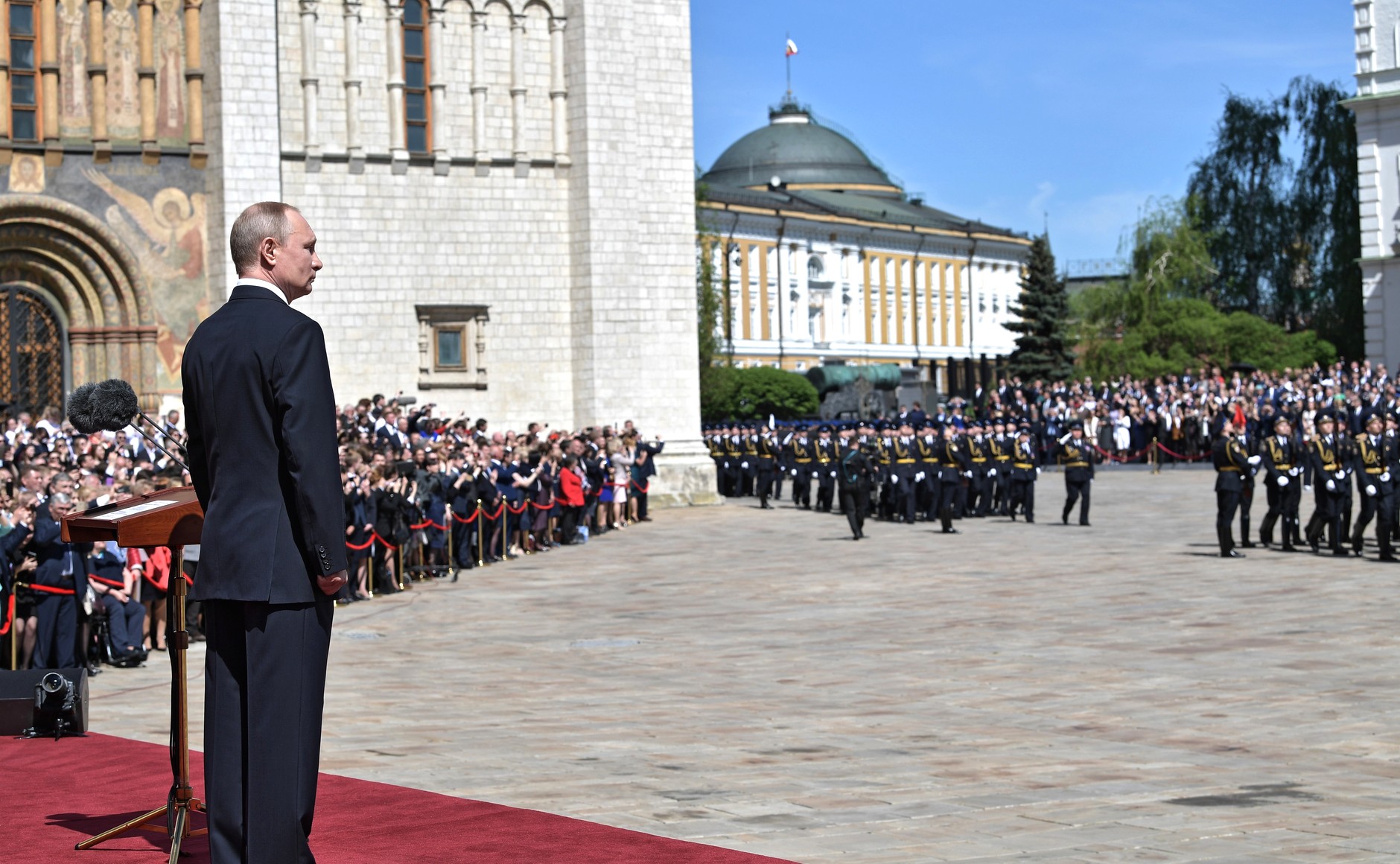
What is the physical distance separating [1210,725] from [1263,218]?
171 ft

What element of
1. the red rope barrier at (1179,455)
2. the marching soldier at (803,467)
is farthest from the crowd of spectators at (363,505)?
the red rope barrier at (1179,455)

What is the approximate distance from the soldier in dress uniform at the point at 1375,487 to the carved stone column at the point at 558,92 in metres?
16.3

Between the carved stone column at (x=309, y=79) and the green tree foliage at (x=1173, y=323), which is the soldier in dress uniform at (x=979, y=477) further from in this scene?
the green tree foliage at (x=1173, y=323)

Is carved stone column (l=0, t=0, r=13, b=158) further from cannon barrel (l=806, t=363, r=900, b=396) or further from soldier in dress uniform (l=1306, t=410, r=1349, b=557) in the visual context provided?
cannon barrel (l=806, t=363, r=900, b=396)

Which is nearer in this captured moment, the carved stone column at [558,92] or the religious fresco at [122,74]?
the religious fresco at [122,74]

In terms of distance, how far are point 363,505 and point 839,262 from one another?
71875 millimetres

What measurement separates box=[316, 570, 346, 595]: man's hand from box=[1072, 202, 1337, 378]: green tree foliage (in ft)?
163

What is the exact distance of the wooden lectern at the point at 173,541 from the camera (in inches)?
225

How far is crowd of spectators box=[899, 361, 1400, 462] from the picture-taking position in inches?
1442

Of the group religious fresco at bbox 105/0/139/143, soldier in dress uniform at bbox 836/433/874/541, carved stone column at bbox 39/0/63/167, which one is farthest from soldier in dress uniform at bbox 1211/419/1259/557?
carved stone column at bbox 39/0/63/167

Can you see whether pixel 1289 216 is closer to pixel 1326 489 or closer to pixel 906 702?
pixel 1326 489

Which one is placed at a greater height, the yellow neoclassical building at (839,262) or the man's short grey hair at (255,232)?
the yellow neoclassical building at (839,262)

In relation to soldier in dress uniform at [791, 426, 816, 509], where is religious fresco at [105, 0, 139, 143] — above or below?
above

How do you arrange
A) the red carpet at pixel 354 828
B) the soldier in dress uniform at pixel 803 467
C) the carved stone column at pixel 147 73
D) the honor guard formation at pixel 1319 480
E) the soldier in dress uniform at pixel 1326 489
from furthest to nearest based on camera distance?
the soldier in dress uniform at pixel 803 467
the carved stone column at pixel 147 73
the soldier in dress uniform at pixel 1326 489
the honor guard formation at pixel 1319 480
the red carpet at pixel 354 828
